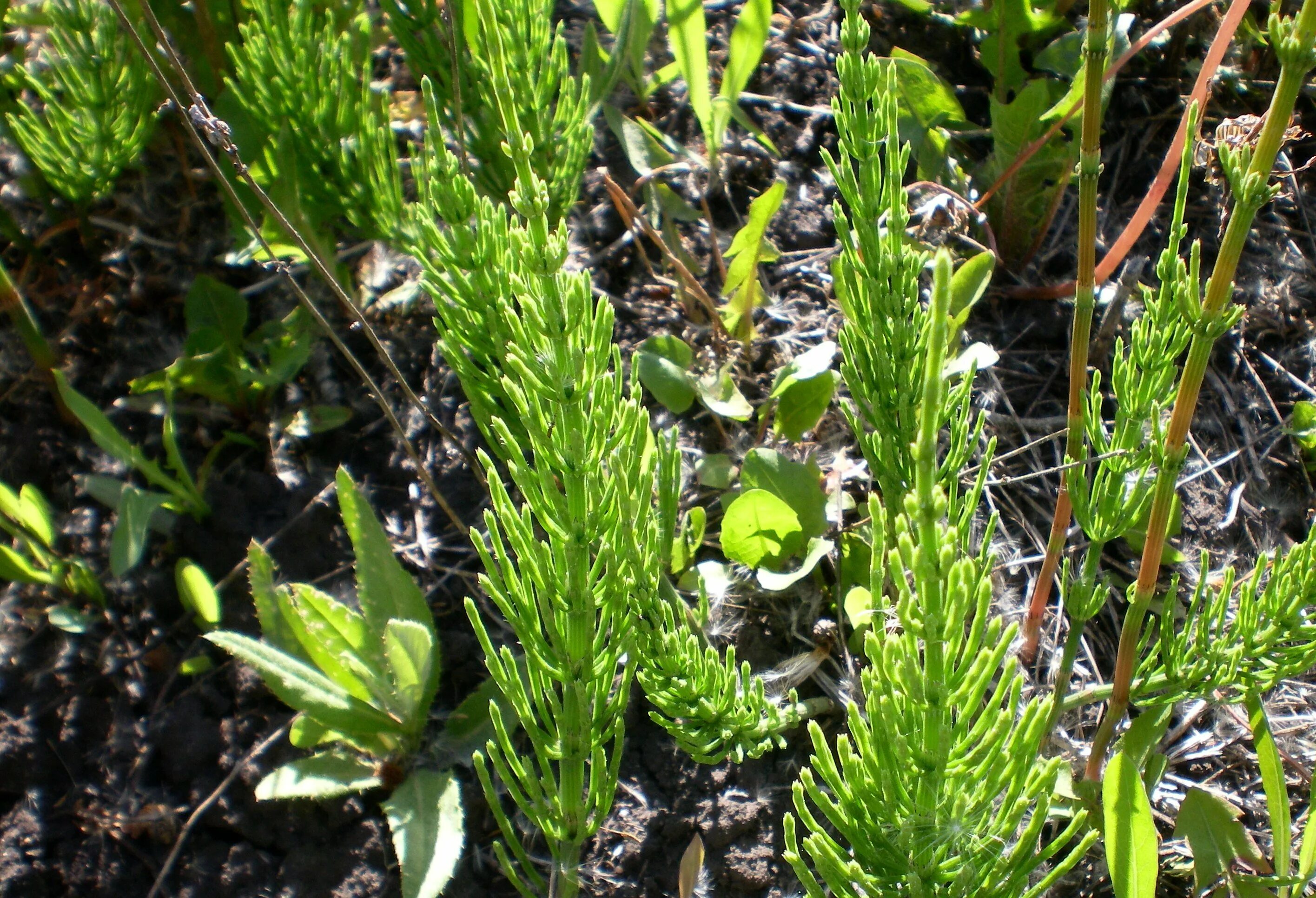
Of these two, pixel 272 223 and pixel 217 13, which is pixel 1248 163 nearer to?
pixel 272 223

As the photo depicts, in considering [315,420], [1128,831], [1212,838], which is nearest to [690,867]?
[1128,831]

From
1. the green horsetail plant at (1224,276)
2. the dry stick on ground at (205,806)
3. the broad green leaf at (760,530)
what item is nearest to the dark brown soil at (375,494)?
the dry stick on ground at (205,806)

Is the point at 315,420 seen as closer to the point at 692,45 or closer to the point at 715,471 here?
the point at 715,471

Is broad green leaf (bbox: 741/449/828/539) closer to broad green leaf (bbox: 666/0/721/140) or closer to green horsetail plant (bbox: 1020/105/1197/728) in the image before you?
green horsetail plant (bbox: 1020/105/1197/728)

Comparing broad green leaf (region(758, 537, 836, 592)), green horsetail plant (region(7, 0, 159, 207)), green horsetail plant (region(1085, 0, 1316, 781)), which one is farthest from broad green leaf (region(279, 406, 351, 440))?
green horsetail plant (region(1085, 0, 1316, 781))

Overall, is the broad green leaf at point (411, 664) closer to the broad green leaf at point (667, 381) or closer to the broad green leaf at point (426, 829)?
the broad green leaf at point (426, 829)
